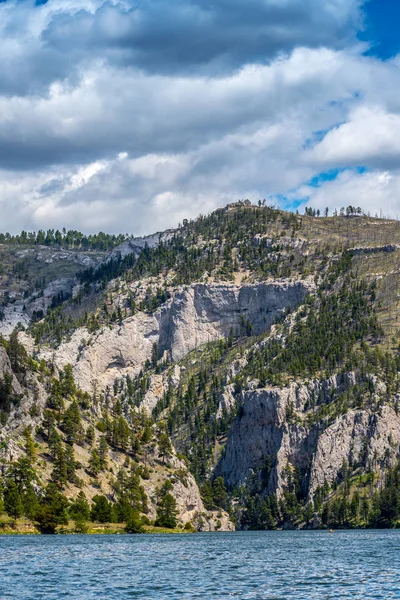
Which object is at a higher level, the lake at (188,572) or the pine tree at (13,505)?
the pine tree at (13,505)

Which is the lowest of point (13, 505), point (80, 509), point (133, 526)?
point (133, 526)

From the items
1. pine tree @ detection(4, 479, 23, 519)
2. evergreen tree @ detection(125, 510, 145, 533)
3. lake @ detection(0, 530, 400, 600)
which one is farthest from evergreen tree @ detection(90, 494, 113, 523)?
lake @ detection(0, 530, 400, 600)

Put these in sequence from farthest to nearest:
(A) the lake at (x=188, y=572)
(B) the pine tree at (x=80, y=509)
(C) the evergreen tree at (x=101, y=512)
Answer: (C) the evergreen tree at (x=101, y=512) < (B) the pine tree at (x=80, y=509) < (A) the lake at (x=188, y=572)

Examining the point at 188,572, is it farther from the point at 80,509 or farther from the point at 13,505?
the point at 80,509

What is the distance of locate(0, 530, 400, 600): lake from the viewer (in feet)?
274

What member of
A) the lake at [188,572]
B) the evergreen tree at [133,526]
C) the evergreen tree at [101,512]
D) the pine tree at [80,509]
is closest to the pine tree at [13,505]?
the pine tree at [80,509]

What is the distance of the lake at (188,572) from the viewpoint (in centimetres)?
8338

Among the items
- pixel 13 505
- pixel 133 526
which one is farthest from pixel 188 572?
pixel 133 526

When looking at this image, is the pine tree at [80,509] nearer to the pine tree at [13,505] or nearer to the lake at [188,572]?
the pine tree at [13,505]

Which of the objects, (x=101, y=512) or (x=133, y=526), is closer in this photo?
(x=101, y=512)

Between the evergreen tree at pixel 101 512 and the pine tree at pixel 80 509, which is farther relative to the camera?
the evergreen tree at pixel 101 512

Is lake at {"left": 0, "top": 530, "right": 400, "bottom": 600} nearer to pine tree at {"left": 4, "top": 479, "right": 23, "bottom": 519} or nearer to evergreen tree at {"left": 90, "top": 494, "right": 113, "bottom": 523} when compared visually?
pine tree at {"left": 4, "top": 479, "right": 23, "bottom": 519}

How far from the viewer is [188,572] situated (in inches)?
4072

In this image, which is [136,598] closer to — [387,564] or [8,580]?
[8,580]
